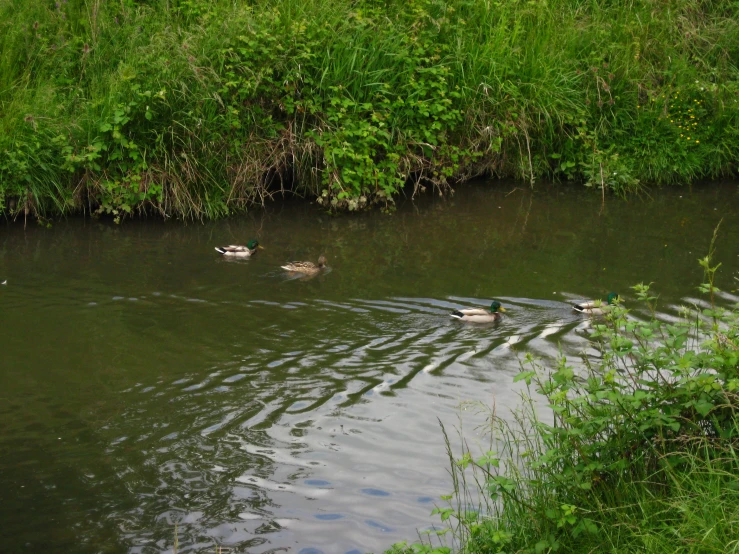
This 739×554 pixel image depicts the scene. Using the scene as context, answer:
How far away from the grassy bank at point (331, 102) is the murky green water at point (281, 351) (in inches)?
21.7

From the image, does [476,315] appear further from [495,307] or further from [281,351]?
[281,351]

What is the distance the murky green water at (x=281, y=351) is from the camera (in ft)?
19.1

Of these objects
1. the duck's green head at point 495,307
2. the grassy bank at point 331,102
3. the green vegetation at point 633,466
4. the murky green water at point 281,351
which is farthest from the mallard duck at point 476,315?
the green vegetation at point 633,466

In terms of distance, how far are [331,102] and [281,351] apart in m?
5.39

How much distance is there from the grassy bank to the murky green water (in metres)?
0.55

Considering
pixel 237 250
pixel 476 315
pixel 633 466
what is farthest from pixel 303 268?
pixel 633 466

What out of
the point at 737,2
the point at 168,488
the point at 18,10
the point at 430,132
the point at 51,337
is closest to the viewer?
the point at 168,488

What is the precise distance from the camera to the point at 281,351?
8.40 m

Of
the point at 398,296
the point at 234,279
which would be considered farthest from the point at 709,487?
the point at 234,279

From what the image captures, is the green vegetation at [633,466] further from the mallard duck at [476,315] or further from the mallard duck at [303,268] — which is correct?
the mallard duck at [303,268]

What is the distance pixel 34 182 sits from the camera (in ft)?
39.8

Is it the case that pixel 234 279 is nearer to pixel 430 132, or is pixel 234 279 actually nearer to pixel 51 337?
pixel 51 337

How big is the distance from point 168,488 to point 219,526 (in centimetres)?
58

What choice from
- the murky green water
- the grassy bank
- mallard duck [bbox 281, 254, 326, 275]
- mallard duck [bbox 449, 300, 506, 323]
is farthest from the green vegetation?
the grassy bank
